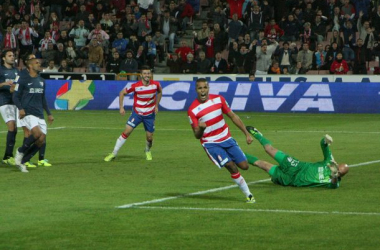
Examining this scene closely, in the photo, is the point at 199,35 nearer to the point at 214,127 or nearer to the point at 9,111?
the point at 9,111

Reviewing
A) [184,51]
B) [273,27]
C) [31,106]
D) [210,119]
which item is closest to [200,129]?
[210,119]

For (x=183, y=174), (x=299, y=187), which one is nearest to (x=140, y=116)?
A: (x=183, y=174)

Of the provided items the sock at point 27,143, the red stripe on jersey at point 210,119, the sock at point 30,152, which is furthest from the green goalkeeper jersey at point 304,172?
the sock at point 30,152

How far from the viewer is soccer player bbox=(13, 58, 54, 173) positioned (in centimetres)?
1717

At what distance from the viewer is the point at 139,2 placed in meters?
43.0

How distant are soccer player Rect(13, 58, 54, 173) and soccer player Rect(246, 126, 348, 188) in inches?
186

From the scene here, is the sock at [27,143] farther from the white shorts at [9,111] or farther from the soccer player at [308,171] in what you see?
the soccer player at [308,171]

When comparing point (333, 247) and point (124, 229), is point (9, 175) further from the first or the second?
point (333, 247)

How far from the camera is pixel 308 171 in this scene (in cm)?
1460

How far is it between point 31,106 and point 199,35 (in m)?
22.9

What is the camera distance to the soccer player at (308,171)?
14.4 m

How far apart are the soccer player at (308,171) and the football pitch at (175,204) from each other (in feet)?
0.79

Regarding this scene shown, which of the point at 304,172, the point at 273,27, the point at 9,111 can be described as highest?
the point at 304,172

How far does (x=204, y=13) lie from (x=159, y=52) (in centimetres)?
367
